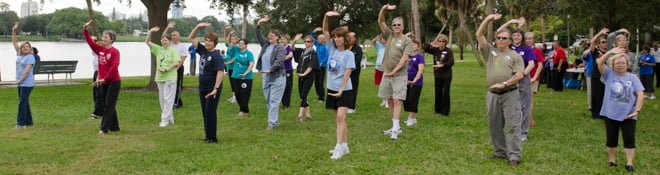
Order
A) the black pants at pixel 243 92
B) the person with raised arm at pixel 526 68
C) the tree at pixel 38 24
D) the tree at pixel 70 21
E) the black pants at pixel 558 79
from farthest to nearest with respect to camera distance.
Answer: the tree at pixel 38 24 < the tree at pixel 70 21 < the black pants at pixel 558 79 < the black pants at pixel 243 92 < the person with raised arm at pixel 526 68

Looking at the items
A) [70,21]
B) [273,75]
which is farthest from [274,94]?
[70,21]

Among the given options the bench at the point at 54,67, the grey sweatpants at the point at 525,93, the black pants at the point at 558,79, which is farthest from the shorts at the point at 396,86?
the bench at the point at 54,67

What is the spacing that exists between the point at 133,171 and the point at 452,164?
323cm

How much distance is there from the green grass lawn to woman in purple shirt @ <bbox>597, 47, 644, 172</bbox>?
0.36m

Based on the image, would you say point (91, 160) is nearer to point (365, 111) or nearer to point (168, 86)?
point (168, 86)

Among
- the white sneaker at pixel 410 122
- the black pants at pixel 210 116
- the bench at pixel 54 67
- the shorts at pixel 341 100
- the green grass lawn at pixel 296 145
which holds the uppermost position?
the bench at pixel 54 67

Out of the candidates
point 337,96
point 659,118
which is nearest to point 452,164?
point 337,96

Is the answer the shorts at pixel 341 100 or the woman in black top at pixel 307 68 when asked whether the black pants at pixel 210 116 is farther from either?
the woman in black top at pixel 307 68

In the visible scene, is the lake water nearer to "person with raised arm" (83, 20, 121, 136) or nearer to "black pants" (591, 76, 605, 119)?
"person with raised arm" (83, 20, 121, 136)

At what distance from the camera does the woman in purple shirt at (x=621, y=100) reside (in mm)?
6367

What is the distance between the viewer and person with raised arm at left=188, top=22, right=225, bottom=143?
27.0 feet

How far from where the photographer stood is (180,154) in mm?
7414

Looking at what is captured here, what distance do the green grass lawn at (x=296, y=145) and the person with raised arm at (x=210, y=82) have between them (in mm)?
260

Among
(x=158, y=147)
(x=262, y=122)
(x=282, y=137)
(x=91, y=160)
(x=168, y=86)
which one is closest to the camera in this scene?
(x=91, y=160)
